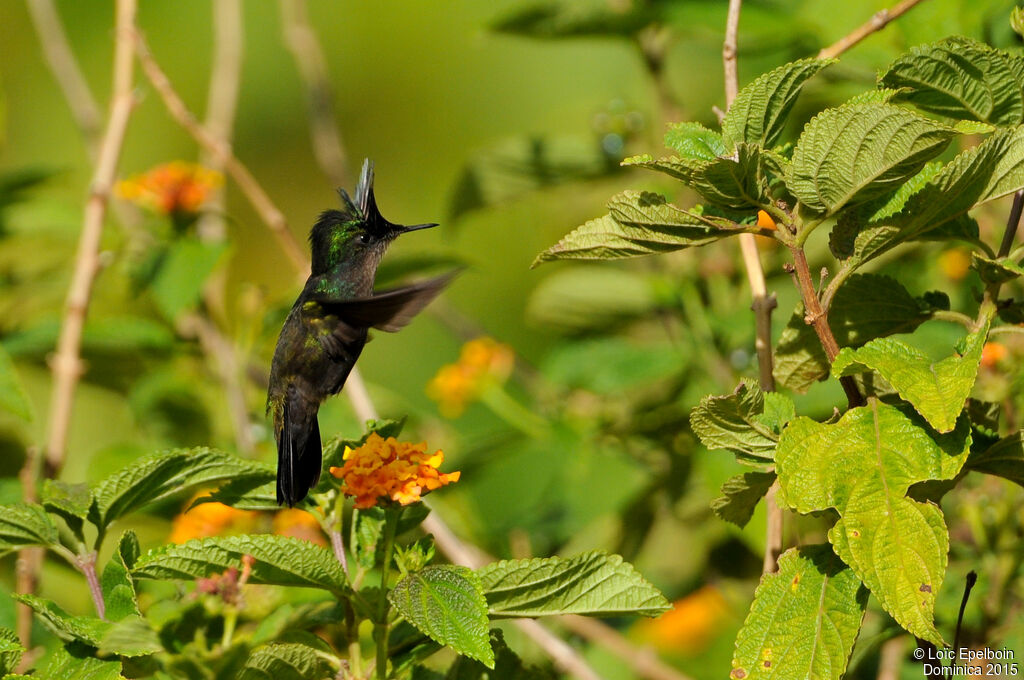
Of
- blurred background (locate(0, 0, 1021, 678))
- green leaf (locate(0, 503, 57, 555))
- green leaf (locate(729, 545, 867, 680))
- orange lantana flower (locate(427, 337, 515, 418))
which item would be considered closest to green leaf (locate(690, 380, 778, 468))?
green leaf (locate(729, 545, 867, 680))

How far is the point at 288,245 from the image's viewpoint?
6.95 feet

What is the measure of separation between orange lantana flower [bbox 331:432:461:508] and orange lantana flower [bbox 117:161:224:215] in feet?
4.90

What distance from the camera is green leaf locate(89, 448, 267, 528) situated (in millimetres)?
1223

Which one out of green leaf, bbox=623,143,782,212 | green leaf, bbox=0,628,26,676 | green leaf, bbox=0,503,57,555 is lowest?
green leaf, bbox=0,628,26,676

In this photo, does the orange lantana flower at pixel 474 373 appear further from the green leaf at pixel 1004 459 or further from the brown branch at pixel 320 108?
the green leaf at pixel 1004 459

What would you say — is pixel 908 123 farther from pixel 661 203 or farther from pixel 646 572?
pixel 646 572

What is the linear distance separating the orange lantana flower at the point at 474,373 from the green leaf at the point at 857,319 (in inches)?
48.3

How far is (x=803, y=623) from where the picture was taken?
1.15 meters

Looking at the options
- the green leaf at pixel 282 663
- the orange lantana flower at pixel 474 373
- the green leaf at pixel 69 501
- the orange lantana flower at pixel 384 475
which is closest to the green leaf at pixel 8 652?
the green leaf at pixel 69 501

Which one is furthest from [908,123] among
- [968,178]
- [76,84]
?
[76,84]

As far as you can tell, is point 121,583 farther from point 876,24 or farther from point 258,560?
point 876,24

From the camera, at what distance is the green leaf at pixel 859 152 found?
3.37 ft

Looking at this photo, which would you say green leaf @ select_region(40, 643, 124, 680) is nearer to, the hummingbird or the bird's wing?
the hummingbird

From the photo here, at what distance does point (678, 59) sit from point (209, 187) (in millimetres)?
2294
